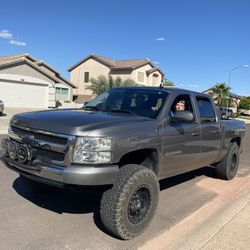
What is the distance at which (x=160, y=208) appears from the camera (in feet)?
16.9

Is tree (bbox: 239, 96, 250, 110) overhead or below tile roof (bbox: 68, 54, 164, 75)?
below

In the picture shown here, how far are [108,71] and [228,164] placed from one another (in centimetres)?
4352

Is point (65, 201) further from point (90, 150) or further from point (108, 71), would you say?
point (108, 71)

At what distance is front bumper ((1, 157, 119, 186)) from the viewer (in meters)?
3.66

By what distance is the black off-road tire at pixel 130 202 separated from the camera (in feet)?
12.6

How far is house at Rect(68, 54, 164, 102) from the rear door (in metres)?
41.6

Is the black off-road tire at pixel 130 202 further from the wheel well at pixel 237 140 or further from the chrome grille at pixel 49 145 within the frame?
the wheel well at pixel 237 140

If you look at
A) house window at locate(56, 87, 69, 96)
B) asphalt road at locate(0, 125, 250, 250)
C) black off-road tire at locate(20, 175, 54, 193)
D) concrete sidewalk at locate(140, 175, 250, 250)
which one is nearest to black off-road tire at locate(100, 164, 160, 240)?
asphalt road at locate(0, 125, 250, 250)

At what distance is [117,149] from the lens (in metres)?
3.86

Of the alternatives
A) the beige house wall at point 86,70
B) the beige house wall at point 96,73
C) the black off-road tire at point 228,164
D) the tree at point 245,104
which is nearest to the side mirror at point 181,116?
the black off-road tire at point 228,164

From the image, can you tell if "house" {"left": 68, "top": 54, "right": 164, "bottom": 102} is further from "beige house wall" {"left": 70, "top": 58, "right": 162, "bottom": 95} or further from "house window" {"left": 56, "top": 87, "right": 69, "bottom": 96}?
"house window" {"left": 56, "top": 87, "right": 69, "bottom": 96}

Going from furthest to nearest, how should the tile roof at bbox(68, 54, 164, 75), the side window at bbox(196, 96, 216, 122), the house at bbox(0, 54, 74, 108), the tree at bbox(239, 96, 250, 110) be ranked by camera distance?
1. the tree at bbox(239, 96, 250, 110)
2. the tile roof at bbox(68, 54, 164, 75)
3. the house at bbox(0, 54, 74, 108)
4. the side window at bbox(196, 96, 216, 122)

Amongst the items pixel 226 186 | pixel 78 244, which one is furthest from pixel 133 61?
pixel 78 244

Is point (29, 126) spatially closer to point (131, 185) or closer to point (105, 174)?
point (105, 174)
